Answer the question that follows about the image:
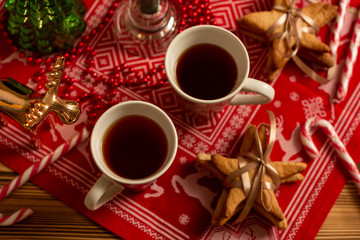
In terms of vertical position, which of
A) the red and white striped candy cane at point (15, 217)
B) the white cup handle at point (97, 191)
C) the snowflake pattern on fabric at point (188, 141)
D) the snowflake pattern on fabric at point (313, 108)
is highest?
the snowflake pattern on fabric at point (313, 108)

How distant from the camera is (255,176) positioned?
0.96m

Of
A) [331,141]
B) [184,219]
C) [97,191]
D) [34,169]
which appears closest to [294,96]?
[331,141]

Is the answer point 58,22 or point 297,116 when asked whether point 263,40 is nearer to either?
point 297,116

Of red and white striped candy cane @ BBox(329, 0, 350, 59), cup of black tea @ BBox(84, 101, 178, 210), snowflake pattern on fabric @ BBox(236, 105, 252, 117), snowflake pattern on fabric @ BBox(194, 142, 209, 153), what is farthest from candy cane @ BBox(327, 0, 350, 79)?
cup of black tea @ BBox(84, 101, 178, 210)

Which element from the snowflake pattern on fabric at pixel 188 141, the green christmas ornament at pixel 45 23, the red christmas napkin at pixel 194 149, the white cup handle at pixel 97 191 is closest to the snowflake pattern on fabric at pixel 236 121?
the red christmas napkin at pixel 194 149

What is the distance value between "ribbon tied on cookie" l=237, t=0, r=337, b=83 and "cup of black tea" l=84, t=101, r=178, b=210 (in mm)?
366

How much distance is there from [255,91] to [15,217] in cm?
65

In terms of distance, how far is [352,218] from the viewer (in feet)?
3.45

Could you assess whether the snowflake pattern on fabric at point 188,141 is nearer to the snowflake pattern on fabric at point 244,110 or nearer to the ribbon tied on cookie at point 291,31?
the snowflake pattern on fabric at point 244,110

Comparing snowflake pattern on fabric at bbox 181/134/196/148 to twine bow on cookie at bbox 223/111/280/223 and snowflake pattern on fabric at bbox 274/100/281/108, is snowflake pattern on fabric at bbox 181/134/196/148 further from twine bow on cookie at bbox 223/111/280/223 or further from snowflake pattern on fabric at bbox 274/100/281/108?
snowflake pattern on fabric at bbox 274/100/281/108

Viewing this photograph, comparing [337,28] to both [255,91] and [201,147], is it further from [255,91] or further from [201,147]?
[201,147]

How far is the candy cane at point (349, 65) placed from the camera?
1.07 meters

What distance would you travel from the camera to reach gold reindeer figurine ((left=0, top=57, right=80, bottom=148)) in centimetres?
86

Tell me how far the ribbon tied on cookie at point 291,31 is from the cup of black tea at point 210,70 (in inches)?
5.7
